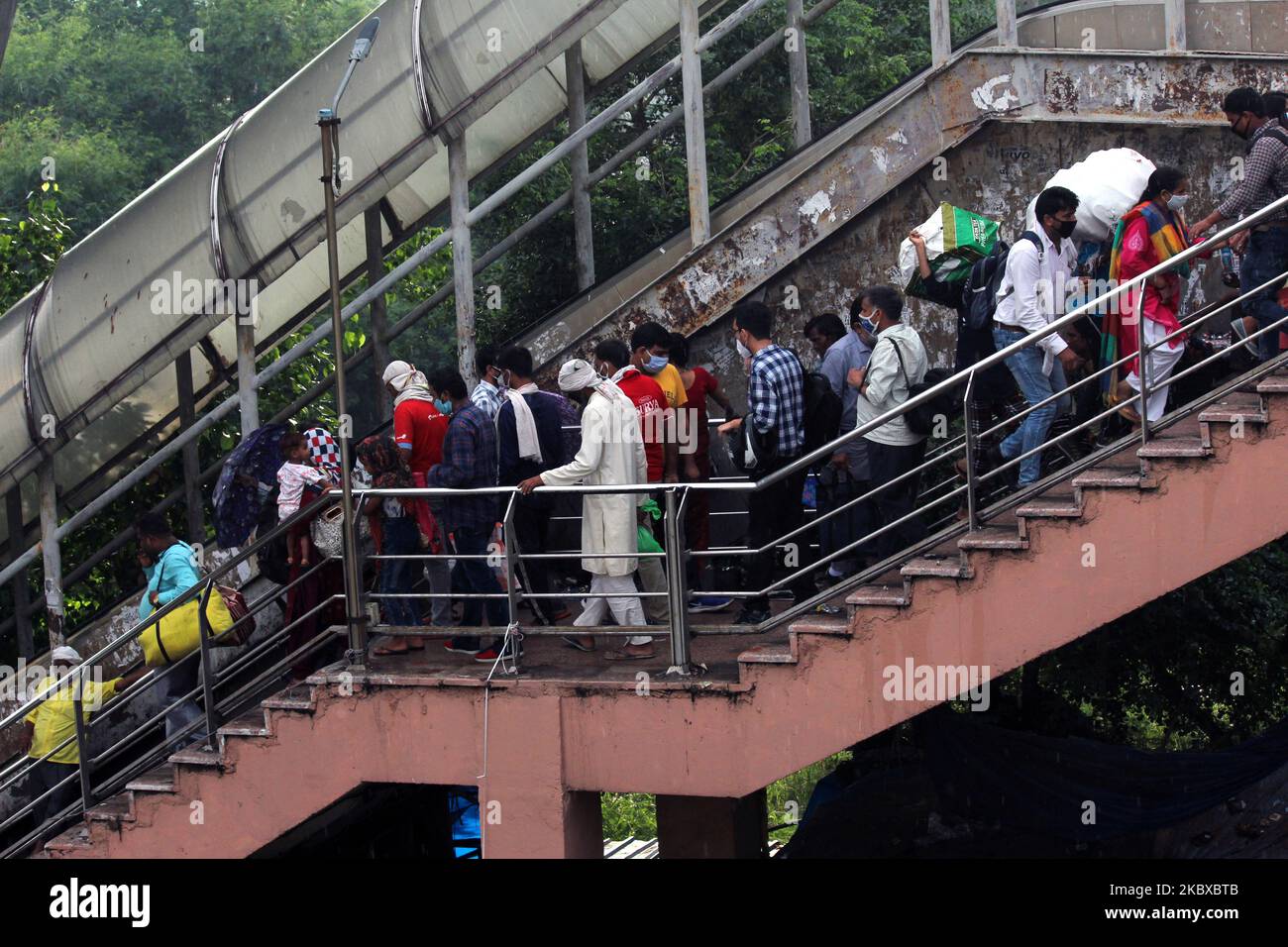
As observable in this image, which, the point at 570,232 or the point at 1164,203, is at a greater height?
the point at 570,232

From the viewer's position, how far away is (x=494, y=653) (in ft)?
29.1

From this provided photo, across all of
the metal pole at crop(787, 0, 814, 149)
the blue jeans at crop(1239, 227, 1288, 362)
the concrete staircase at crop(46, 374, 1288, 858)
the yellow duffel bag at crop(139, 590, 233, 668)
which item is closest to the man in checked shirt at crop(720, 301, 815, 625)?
the concrete staircase at crop(46, 374, 1288, 858)

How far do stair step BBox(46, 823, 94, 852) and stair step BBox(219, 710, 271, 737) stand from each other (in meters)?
1.06

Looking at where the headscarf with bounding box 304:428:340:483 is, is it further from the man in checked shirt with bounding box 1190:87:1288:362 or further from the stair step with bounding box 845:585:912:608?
the man in checked shirt with bounding box 1190:87:1288:362

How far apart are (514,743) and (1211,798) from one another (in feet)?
14.3

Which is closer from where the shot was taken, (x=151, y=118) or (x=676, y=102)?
(x=676, y=102)

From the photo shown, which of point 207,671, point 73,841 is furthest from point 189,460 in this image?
point 73,841

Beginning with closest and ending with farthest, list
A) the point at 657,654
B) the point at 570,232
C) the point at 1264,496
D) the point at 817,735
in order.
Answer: the point at 1264,496, the point at 817,735, the point at 657,654, the point at 570,232

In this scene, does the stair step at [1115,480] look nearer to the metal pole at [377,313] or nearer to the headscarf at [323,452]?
the headscarf at [323,452]

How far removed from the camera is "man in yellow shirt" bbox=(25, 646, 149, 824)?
383 inches

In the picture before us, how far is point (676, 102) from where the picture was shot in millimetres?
17250

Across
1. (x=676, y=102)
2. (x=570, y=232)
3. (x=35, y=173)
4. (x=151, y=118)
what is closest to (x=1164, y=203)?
(x=570, y=232)

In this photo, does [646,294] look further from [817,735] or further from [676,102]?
[676,102]

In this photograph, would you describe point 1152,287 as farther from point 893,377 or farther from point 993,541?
point 993,541
